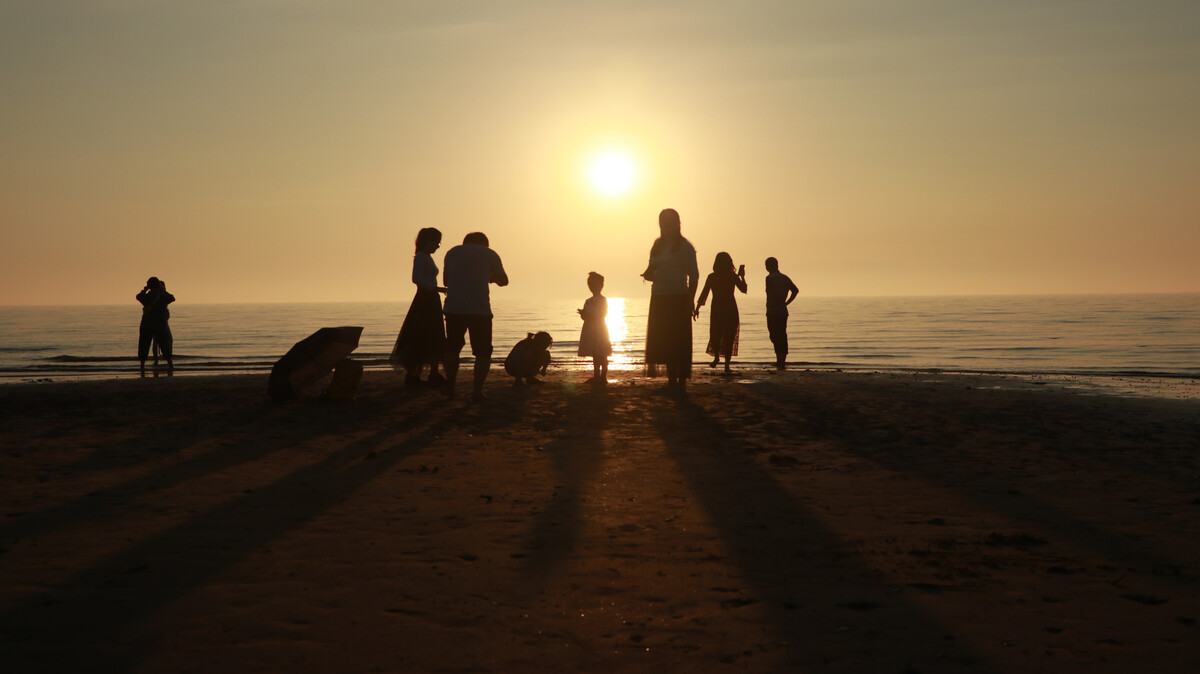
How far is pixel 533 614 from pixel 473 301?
698 centimetres

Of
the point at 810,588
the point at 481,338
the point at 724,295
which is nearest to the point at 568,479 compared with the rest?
the point at 810,588

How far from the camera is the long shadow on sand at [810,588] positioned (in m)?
3.05

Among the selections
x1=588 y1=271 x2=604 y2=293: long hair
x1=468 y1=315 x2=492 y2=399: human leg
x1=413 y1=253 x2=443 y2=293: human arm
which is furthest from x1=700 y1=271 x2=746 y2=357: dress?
x1=468 y1=315 x2=492 y2=399: human leg

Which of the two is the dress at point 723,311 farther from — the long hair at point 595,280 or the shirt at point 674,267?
the shirt at point 674,267

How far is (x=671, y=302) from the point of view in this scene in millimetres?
11359

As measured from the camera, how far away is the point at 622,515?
518 centimetres

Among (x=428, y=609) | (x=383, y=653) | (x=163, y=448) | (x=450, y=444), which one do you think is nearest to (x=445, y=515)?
(x=428, y=609)

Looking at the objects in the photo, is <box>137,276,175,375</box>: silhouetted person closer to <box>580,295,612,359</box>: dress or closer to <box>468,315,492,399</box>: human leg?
<box>580,295,612,359</box>: dress

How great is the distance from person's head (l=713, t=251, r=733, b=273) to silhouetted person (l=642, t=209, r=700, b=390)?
380 cm

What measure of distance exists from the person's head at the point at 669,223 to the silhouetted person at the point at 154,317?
1065 cm

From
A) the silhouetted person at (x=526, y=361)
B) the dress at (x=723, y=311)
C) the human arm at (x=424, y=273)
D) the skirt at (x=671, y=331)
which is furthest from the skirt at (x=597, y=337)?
the human arm at (x=424, y=273)

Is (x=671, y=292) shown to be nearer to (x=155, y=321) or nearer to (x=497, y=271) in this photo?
(x=497, y=271)

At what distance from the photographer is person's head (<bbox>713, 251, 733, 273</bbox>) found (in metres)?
15.4

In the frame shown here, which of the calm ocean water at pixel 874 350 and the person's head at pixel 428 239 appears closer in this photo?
the person's head at pixel 428 239
